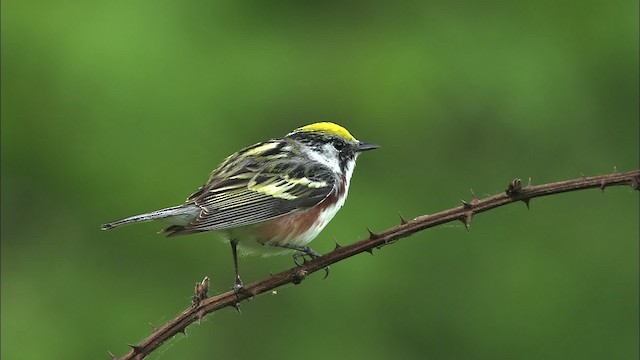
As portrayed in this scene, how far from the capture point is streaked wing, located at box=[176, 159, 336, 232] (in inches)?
170

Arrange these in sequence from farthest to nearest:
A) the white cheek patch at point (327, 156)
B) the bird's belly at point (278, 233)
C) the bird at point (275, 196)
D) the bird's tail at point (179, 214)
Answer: the white cheek patch at point (327, 156), the bird's belly at point (278, 233), the bird at point (275, 196), the bird's tail at point (179, 214)

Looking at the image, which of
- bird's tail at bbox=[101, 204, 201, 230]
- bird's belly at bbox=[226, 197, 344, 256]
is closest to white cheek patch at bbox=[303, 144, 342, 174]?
bird's belly at bbox=[226, 197, 344, 256]

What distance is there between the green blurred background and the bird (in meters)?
2.01

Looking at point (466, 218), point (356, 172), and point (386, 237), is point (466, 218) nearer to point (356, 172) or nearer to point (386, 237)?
point (386, 237)

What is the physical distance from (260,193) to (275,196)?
0.08 metres

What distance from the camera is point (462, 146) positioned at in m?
7.83

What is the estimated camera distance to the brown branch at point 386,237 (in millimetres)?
3020

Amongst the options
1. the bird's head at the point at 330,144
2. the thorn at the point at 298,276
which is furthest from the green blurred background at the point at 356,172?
the thorn at the point at 298,276

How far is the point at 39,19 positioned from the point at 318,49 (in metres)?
2.29

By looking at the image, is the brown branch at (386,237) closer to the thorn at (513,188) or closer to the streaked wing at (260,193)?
the thorn at (513,188)

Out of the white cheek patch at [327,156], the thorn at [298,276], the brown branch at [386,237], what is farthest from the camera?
the white cheek patch at [327,156]

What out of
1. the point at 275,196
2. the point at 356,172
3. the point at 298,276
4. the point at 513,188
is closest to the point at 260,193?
the point at 275,196

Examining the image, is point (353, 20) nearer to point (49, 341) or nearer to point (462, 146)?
point (462, 146)

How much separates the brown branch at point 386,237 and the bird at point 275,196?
0.55 meters
